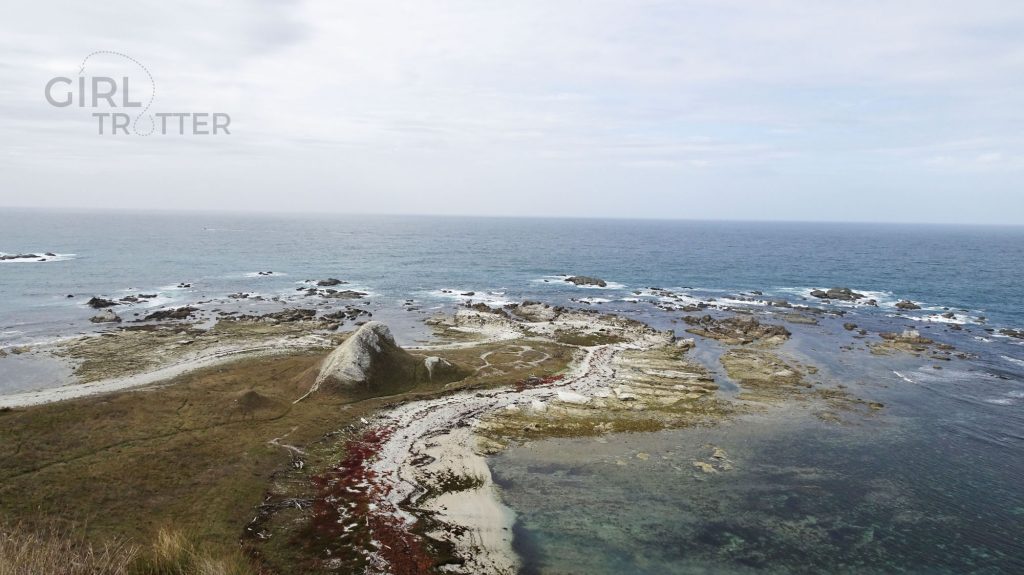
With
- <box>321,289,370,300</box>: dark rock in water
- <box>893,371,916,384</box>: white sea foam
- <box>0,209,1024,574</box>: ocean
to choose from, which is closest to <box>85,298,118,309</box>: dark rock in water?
<box>0,209,1024,574</box>: ocean

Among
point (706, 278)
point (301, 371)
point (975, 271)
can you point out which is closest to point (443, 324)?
point (301, 371)

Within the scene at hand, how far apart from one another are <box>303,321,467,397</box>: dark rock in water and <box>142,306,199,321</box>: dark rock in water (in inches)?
1466

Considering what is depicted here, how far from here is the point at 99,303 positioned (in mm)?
71250

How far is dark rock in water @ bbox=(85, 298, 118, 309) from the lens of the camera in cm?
7061

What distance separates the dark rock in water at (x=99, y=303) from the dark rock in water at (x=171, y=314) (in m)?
8.52

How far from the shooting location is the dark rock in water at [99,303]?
70.6m

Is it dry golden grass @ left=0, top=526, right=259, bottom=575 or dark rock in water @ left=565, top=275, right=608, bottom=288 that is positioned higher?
dark rock in water @ left=565, top=275, right=608, bottom=288

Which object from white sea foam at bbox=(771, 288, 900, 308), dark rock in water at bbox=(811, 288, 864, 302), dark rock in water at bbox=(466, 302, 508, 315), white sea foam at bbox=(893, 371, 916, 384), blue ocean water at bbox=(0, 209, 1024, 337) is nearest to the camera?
white sea foam at bbox=(893, 371, 916, 384)

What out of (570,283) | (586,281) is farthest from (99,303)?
(586,281)

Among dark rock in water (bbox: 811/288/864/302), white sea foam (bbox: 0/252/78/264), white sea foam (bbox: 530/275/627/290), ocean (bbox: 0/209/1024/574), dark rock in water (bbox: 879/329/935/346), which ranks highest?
dark rock in water (bbox: 811/288/864/302)

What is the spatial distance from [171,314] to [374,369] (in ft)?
138

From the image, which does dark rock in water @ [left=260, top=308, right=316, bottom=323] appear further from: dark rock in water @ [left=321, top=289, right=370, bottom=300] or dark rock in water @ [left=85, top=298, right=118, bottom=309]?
dark rock in water @ [left=85, top=298, right=118, bottom=309]

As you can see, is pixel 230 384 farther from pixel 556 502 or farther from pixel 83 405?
pixel 556 502

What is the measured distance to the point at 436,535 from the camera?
23.9 metres
